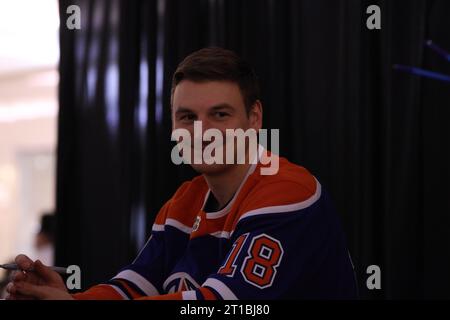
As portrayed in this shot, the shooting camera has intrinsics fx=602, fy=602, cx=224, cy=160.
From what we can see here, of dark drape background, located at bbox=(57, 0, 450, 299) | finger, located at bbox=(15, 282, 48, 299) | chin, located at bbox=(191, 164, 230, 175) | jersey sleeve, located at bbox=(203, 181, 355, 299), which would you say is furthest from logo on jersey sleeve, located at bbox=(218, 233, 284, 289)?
dark drape background, located at bbox=(57, 0, 450, 299)

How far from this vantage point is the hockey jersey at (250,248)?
983 mm

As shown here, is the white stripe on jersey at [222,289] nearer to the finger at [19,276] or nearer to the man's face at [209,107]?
the man's face at [209,107]

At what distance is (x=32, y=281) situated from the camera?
112 centimetres

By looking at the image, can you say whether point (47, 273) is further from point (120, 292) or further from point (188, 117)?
point (188, 117)

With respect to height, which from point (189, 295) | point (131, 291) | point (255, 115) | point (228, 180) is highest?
point (255, 115)

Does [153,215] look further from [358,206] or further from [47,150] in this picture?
[47,150]

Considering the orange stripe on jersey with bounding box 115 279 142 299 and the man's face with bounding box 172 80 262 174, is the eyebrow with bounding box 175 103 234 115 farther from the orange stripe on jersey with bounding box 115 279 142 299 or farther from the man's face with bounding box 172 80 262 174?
the orange stripe on jersey with bounding box 115 279 142 299

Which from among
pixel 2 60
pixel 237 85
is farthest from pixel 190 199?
pixel 2 60

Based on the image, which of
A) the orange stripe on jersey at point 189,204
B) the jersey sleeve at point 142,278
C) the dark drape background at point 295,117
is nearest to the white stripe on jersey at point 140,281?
the jersey sleeve at point 142,278

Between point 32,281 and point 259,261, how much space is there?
444 mm

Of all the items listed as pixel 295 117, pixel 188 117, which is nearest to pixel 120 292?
pixel 188 117

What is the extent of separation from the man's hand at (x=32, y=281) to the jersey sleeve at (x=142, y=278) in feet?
0.37

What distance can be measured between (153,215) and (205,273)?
0.83 meters
